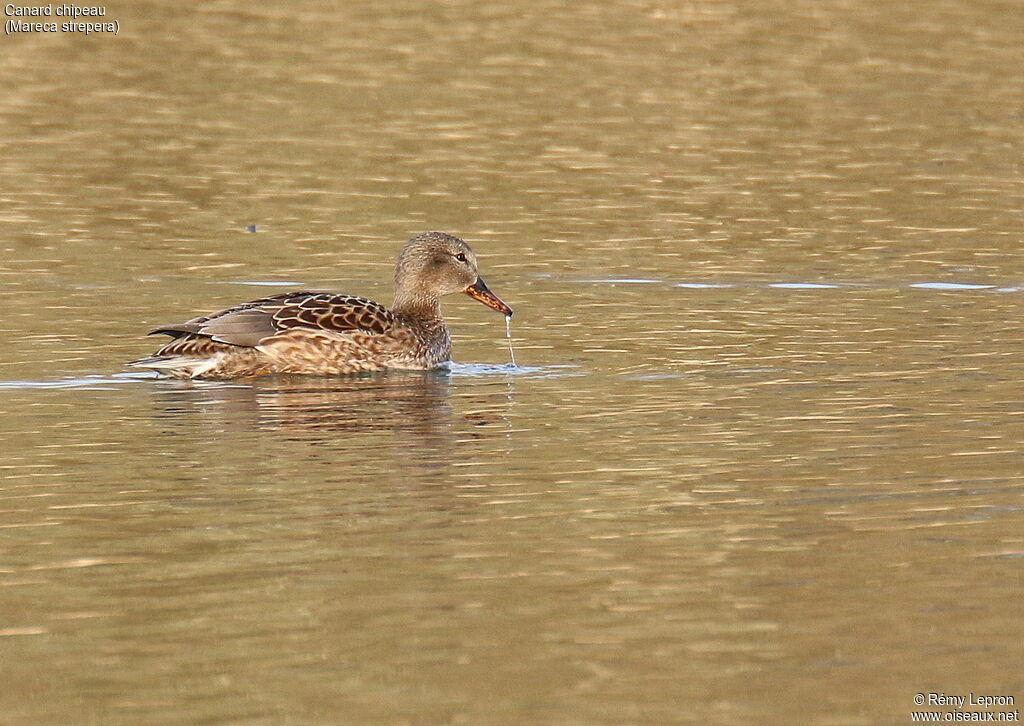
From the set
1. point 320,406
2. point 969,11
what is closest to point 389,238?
point 320,406

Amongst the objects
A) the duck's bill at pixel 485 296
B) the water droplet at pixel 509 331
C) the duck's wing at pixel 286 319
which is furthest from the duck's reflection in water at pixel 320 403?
the duck's bill at pixel 485 296

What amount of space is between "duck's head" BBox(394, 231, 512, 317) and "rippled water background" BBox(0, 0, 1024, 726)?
485mm

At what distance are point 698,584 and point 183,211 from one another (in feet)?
40.6

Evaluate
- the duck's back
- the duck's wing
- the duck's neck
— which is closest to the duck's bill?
the duck's neck

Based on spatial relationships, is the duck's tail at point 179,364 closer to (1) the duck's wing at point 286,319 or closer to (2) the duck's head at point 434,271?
(1) the duck's wing at point 286,319

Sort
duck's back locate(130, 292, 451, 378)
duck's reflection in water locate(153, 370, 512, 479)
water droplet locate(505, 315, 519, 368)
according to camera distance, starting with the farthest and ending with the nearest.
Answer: water droplet locate(505, 315, 519, 368) < duck's back locate(130, 292, 451, 378) < duck's reflection in water locate(153, 370, 512, 479)

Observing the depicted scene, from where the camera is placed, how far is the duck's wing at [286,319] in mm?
13031

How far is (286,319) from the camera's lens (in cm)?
1327

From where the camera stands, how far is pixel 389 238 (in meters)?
18.4

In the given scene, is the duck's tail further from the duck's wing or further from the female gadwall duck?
the duck's wing

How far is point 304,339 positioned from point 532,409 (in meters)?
2.18

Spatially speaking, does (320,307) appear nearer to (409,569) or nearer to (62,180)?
(409,569)

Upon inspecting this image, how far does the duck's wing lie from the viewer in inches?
513

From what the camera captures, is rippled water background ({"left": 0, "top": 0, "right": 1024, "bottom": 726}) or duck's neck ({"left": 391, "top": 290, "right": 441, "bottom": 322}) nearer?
rippled water background ({"left": 0, "top": 0, "right": 1024, "bottom": 726})
